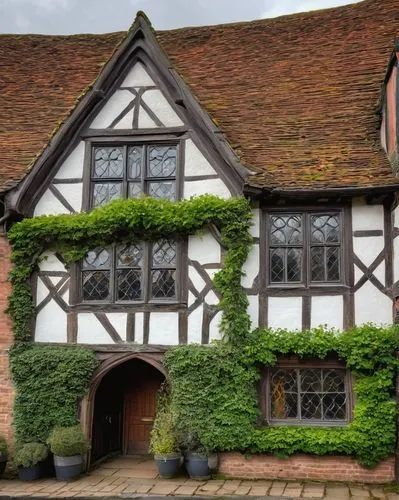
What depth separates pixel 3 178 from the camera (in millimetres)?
11664

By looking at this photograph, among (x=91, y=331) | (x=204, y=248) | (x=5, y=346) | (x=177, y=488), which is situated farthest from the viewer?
(x=5, y=346)

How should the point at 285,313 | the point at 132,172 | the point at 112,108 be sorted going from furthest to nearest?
the point at 112,108
the point at 132,172
the point at 285,313

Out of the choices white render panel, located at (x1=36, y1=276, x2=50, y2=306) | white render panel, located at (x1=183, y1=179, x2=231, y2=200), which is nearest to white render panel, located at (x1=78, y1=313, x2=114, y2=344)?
white render panel, located at (x1=36, y1=276, x2=50, y2=306)

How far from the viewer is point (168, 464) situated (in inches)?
399

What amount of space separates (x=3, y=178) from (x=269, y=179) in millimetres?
5265

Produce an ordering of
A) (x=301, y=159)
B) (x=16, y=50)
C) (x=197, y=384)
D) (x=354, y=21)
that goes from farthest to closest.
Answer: (x=16, y=50), (x=354, y=21), (x=301, y=159), (x=197, y=384)

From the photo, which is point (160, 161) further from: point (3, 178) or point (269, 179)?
point (3, 178)

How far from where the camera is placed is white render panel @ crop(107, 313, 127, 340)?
11070 mm

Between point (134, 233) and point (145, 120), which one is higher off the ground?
point (145, 120)

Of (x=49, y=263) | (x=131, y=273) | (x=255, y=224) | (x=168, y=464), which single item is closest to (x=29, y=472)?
(x=168, y=464)

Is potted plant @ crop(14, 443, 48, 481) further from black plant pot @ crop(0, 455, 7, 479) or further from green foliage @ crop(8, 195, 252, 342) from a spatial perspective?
green foliage @ crop(8, 195, 252, 342)

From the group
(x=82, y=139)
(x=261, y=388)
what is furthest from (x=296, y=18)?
(x=261, y=388)

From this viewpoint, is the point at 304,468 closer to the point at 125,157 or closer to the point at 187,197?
the point at 187,197

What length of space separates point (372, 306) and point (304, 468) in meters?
3.08
